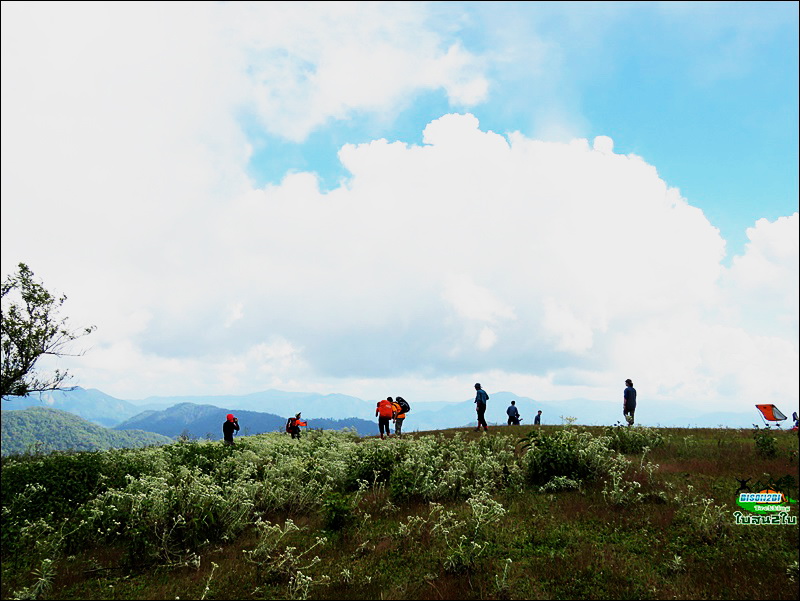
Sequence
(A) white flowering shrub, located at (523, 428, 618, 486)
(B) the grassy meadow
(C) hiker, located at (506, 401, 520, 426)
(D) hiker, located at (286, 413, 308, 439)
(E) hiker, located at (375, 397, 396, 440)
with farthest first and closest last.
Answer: (C) hiker, located at (506, 401, 520, 426), (D) hiker, located at (286, 413, 308, 439), (E) hiker, located at (375, 397, 396, 440), (A) white flowering shrub, located at (523, 428, 618, 486), (B) the grassy meadow

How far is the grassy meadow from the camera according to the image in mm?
7980

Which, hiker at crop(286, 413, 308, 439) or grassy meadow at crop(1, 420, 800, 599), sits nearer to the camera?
grassy meadow at crop(1, 420, 800, 599)

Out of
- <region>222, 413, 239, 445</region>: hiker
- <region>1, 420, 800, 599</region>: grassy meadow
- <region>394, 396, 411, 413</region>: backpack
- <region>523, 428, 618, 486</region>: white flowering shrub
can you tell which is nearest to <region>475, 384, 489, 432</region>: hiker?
<region>394, 396, 411, 413</region>: backpack

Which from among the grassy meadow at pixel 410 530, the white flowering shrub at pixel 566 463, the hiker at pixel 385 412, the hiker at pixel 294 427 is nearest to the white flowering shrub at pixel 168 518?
the grassy meadow at pixel 410 530

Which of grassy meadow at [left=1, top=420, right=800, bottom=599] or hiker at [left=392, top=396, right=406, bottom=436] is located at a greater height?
hiker at [left=392, top=396, right=406, bottom=436]

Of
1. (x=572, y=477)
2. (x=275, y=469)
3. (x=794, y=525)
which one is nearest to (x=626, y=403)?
(x=572, y=477)

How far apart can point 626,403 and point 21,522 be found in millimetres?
23598

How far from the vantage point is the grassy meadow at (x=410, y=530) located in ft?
26.2

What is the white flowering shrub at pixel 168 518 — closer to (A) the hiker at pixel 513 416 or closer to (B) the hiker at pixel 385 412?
(B) the hiker at pixel 385 412

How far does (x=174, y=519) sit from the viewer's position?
10.2 metres

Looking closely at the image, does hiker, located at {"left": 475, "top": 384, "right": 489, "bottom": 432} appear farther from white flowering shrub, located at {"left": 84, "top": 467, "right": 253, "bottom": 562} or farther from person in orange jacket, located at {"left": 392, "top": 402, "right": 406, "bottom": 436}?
white flowering shrub, located at {"left": 84, "top": 467, "right": 253, "bottom": 562}

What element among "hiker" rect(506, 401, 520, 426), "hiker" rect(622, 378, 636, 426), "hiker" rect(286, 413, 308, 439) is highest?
"hiker" rect(622, 378, 636, 426)

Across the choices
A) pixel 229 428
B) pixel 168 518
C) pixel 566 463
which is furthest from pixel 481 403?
pixel 168 518

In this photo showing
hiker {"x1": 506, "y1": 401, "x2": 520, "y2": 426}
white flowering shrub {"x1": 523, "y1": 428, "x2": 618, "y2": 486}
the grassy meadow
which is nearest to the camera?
the grassy meadow
